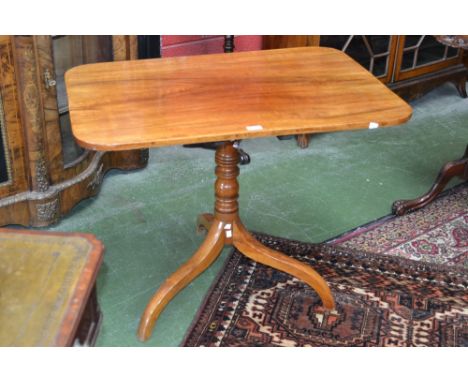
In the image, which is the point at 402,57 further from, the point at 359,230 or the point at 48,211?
the point at 48,211

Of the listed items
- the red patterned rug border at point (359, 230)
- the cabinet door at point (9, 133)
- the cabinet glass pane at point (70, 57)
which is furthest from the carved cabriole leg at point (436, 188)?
the cabinet door at point (9, 133)

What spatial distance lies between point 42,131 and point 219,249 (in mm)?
894

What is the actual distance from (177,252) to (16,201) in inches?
27.8

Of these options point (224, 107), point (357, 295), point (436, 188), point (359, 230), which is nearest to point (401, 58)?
point (436, 188)

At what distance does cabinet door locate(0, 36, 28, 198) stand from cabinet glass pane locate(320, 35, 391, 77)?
5.84ft

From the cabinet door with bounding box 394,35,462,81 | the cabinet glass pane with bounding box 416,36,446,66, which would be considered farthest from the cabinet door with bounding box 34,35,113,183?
the cabinet glass pane with bounding box 416,36,446,66

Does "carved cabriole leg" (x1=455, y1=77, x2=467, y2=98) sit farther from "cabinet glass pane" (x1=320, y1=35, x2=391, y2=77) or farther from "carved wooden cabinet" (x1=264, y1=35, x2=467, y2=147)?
"cabinet glass pane" (x1=320, y1=35, x2=391, y2=77)

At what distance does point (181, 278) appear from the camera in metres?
2.58

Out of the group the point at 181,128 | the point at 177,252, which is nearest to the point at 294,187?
the point at 177,252

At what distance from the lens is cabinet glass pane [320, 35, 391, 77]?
3.96 m

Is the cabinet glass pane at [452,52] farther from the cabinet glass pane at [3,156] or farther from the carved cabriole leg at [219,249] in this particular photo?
the cabinet glass pane at [3,156]

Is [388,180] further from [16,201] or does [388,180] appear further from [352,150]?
[16,201]

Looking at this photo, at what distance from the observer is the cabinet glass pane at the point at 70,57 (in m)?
3.01
